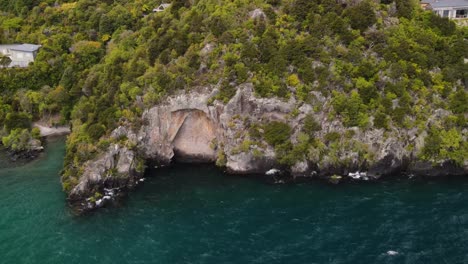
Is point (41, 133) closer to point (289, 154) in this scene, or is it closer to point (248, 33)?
point (248, 33)

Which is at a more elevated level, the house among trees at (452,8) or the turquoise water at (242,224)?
the house among trees at (452,8)

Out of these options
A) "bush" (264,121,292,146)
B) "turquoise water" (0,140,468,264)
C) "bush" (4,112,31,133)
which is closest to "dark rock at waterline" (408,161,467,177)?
"turquoise water" (0,140,468,264)

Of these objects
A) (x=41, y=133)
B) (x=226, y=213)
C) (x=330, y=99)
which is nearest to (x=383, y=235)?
(x=226, y=213)

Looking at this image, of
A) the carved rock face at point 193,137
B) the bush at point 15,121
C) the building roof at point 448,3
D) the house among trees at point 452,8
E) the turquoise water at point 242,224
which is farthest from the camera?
the building roof at point 448,3

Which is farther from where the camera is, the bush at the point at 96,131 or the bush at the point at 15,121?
the bush at the point at 15,121

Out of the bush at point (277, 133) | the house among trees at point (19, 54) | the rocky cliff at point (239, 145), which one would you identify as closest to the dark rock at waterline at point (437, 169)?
the rocky cliff at point (239, 145)

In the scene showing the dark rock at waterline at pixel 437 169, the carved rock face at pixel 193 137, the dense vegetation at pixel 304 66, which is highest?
the dense vegetation at pixel 304 66

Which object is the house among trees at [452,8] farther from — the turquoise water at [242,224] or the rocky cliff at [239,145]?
the turquoise water at [242,224]
